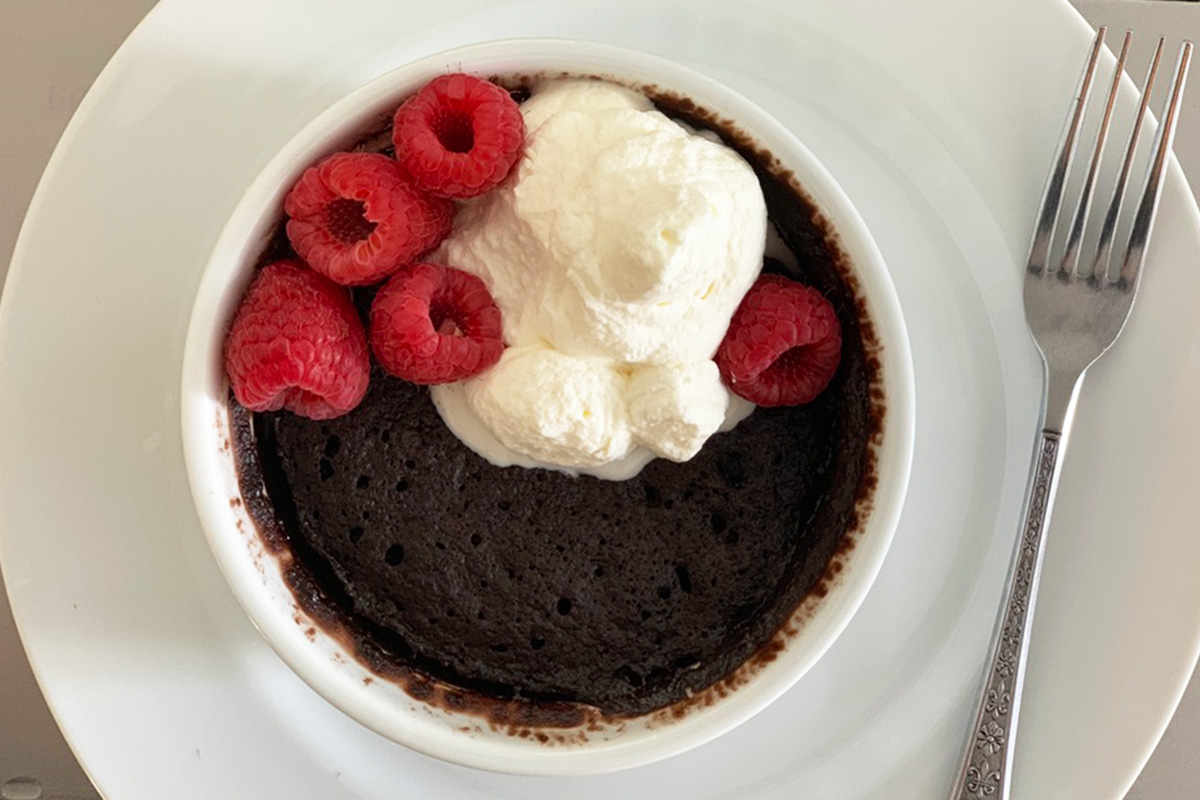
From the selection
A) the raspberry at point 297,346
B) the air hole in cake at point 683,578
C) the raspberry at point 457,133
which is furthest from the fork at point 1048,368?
the raspberry at point 297,346

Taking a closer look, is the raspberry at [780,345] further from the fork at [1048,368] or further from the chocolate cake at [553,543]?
the fork at [1048,368]

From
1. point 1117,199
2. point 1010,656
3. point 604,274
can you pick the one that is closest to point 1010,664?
point 1010,656

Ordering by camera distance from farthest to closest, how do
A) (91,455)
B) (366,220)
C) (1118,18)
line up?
(1118,18) → (91,455) → (366,220)

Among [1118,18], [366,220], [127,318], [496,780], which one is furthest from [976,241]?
[127,318]

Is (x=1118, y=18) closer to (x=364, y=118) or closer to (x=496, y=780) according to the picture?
(x=364, y=118)

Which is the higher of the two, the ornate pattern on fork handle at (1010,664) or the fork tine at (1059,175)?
the fork tine at (1059,175)

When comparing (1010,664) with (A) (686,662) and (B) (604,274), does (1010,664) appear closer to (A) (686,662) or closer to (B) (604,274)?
(A) (686,662)

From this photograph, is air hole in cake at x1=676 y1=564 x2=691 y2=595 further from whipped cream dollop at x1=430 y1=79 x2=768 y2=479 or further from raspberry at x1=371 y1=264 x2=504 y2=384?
raspberry at x1=371 y1=264 x2=504 y2=384

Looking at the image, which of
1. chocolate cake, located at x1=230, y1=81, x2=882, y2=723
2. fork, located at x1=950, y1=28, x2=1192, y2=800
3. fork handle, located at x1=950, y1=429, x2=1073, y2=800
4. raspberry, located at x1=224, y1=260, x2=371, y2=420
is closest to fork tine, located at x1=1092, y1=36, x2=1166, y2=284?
fork, located at x1=950, y1=28, x2=1192, y2=800
